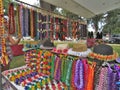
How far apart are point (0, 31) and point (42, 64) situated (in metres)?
0.59

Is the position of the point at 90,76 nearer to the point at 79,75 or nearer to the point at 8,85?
the point at 79,75

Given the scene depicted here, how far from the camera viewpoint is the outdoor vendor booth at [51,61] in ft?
3.88

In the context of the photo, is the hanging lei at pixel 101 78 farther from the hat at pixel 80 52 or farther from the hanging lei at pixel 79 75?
the hat at pixel 80 52

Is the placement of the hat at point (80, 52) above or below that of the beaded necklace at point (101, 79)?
above

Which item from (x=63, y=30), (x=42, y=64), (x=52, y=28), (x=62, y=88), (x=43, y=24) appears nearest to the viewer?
(x=62, y=88)

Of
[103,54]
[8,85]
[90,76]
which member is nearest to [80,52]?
[103,54]

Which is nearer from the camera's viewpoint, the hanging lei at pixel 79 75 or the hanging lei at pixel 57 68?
the hanging lei at pixel 79 75

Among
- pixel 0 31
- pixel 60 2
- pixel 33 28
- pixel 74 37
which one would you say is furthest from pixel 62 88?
pixel 60 2

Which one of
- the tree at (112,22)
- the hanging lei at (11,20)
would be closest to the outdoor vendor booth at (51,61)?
the hanging lei at (11,20)

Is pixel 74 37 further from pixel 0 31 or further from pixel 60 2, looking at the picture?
pixel 0 31

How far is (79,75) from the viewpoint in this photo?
1243 mm

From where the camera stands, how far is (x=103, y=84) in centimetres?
109

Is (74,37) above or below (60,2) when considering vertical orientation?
below

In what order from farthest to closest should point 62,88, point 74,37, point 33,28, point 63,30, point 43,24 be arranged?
point 74,37
point 63,30
point 43,24
point 33,28
point 62,88
